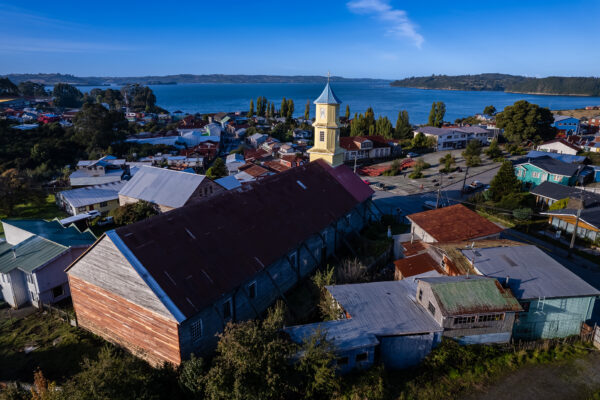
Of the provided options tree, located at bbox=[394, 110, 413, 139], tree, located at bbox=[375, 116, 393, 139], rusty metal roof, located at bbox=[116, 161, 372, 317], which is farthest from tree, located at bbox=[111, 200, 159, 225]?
tree, located at bbox=[394, 110, 413, 139]

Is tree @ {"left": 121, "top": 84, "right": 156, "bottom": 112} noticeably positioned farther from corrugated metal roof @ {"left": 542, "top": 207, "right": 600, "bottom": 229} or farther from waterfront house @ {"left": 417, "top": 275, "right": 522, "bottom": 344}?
waterfront house @ {"left": 417, "top": 275, "right": 522, "bottom": 344}

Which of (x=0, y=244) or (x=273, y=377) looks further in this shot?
(x=0, y=244)

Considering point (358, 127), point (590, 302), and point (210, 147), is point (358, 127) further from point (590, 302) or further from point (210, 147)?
point (590, 302)

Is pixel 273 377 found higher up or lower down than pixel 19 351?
higher up

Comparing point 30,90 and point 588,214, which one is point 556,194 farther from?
point 30,90

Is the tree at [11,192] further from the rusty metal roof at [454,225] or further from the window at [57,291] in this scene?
the rusty metal roof at [454,225]

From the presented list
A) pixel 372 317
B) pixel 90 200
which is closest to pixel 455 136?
pixel 90 200

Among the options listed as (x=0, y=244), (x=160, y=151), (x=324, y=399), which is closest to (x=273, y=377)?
(x=324, y=399)
